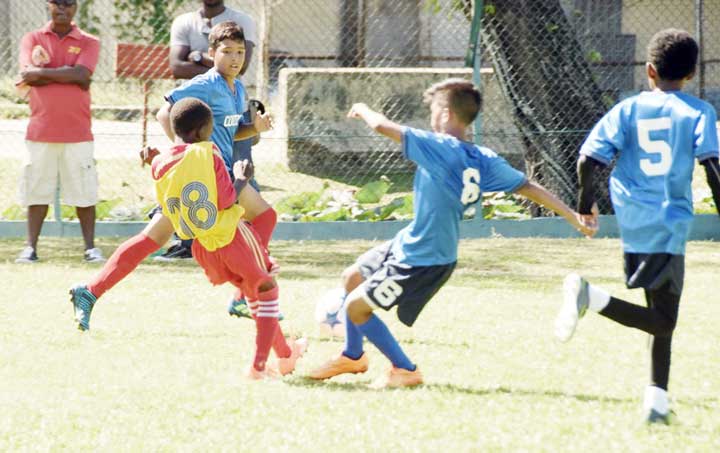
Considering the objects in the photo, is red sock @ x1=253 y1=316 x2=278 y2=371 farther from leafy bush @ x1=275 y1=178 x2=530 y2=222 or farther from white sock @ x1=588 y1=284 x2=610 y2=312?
leafy bush @ x1=275 y1=178 x2=530 y2=222

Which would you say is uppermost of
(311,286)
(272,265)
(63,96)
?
(63,96)

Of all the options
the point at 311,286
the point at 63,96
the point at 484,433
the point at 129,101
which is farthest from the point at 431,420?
the point at 129,101

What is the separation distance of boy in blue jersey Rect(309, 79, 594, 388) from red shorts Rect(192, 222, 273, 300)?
1.76 feet

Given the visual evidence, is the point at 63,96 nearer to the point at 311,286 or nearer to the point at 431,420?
the point at 311,286

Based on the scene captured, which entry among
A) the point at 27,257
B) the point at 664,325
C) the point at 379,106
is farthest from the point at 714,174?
the point at 379,106

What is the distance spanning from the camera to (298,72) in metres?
14.0

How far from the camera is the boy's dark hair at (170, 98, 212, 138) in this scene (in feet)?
18.5

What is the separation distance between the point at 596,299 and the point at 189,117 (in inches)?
79.5

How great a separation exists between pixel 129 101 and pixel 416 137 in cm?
1394

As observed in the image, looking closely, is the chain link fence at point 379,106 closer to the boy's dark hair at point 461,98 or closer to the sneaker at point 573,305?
the boy's dark hair at point 461,98

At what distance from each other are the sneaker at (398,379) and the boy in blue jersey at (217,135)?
1.47 meters

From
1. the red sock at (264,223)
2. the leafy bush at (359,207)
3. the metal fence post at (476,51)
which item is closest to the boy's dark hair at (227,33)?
the red sock at (264,223)

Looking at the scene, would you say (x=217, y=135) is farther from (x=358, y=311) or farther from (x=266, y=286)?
(x=358, y=311)

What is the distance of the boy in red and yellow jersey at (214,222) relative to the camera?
5.49 m
